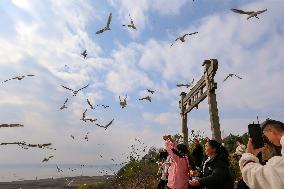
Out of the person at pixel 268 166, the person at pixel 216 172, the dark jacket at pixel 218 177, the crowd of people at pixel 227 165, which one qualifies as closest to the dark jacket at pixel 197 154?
the crowd of people at pixel 227 165

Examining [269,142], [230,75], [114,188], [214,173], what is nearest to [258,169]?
[269,142]

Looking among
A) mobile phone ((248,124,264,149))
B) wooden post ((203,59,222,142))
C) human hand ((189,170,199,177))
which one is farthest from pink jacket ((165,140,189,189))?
mobile phone ((248,124,264,149))

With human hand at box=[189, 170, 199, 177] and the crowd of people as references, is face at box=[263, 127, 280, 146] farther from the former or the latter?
human hand at box=[189, 170, 199, 177]

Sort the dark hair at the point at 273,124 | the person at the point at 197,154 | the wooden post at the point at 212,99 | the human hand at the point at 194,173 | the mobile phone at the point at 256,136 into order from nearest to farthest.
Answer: the dark hair at the point at 273,124, the mobile phone at the point at 256,136, the human hand at the point at 194,173, the person at the point at 197,154, the wooden post at the point at 212,99

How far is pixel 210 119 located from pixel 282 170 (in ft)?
26.8

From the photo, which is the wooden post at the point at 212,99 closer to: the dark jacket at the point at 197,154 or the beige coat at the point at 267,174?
the dark jacket at the point at 197,154

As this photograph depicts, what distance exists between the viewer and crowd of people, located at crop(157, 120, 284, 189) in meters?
2.88

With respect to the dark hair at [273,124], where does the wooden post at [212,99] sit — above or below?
above

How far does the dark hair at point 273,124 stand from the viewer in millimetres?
3051

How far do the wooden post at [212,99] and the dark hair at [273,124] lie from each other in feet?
24.8

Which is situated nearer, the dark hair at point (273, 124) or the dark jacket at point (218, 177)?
the dark hair at point (273, 124)

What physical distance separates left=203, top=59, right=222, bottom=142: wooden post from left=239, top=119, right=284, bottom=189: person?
758cm

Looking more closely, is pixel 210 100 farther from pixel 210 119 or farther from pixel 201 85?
pixel 201 85

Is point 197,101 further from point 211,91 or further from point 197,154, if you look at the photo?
point 197,154
